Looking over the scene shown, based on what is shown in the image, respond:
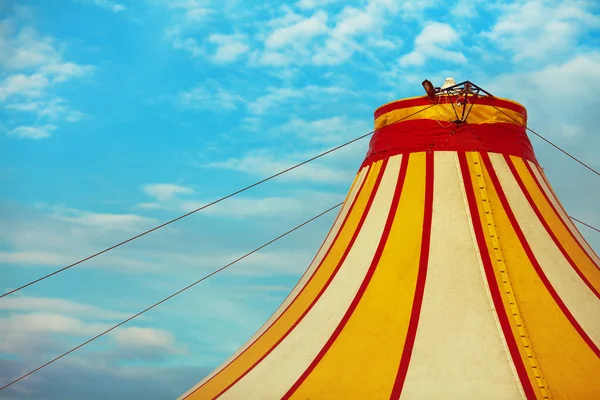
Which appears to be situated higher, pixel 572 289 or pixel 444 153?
pixel 444 153

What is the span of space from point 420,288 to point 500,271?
27.8 inches

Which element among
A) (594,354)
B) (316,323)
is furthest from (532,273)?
(316,323)

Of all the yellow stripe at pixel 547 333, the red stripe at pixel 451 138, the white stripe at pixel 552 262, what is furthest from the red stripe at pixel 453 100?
the yellow stripe at pixel 547 333

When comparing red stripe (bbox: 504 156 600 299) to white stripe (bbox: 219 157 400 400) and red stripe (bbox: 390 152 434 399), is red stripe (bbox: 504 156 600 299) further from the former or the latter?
white stripe (bbox: 219 157 400 400)

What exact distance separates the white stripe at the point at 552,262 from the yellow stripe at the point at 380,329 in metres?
0.88

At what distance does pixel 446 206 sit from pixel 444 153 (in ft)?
2.06

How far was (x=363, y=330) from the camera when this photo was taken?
22.2ft

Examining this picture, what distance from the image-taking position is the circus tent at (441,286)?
247 inches

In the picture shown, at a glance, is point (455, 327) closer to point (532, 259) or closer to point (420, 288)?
point (420, 288)

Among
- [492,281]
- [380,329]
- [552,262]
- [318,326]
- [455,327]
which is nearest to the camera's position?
[455,327]

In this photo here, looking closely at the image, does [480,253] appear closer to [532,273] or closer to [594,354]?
[532,273]

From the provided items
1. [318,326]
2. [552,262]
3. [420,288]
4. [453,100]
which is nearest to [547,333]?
[552,262]

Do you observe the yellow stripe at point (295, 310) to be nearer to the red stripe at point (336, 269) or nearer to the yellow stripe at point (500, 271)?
the red stripe at point (336, 269)

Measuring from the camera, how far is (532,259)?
7117 millimetres
